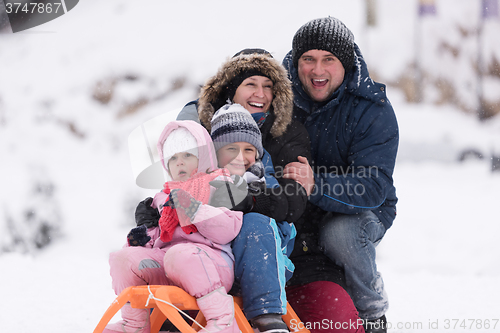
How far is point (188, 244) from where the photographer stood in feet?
4.76

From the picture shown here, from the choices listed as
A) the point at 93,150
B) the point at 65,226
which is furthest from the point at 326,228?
the point at 93,150

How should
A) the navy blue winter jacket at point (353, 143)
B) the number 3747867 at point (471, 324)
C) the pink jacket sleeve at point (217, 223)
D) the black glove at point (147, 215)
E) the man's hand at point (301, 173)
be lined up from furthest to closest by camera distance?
the number 3747867 at point (471, 324)
the navy blue winter jacket at point (353, 143)
the man's hand at point (301, 173)
the black glove at point (147, 215)
the pink jacket sleeve at point (217, 223)

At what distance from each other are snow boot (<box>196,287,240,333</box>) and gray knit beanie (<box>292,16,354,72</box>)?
147 centimetres

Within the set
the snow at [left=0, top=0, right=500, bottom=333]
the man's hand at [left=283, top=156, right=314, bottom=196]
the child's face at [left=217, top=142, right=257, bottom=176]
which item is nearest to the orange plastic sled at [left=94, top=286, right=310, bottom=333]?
the child's face at [left=217, top=142, right=257, bottom=176]

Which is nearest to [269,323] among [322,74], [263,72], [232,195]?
[232,195]

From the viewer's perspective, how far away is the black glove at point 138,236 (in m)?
1.60

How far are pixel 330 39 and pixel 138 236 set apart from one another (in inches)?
55.4

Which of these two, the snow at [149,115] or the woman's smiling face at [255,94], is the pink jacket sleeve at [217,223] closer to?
the woman's smiling face at [255,94]

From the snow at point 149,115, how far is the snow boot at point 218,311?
10.7 feet

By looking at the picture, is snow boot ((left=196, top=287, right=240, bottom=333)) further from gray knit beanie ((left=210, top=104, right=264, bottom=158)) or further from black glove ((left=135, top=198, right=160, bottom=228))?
gray knit beanie ((left=210, top=104, right=264, bottom=158))

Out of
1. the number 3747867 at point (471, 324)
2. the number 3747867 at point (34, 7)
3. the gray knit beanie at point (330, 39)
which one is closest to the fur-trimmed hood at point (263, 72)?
the gray knit beanie at point (330, 39)

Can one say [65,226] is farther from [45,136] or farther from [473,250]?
[473,250]

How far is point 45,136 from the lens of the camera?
8.27m

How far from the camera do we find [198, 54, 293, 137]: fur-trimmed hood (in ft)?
6.90
